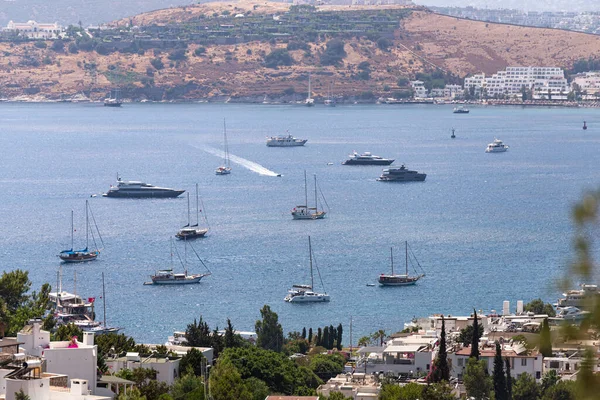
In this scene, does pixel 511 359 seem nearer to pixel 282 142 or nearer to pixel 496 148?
pixel 496 148

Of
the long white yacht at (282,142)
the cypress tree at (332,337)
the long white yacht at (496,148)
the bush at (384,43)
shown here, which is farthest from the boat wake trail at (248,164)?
the bush at (384,43)

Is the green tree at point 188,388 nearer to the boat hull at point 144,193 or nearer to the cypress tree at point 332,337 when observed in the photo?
the cypress tree at point 332,337

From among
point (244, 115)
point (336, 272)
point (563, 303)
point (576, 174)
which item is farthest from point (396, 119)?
point (563, 303)

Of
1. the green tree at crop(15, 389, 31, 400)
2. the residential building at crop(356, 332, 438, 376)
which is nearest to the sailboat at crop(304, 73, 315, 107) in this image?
the residential building at crop(356, 332, 438, 376)

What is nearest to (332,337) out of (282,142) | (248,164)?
(248,164)

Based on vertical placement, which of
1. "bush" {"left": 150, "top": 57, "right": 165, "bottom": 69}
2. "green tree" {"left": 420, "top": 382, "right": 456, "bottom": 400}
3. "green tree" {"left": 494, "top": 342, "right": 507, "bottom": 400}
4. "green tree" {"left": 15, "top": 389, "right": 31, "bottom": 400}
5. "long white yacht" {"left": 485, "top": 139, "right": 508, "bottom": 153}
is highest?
"green tree" {"left": 15, "top": 389, "right": 31, "bottom": 400}

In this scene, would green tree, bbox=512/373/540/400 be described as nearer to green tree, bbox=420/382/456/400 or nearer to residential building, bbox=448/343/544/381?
residential building, bbox=448/343/544/381

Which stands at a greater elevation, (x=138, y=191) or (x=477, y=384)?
(x=477, y=384)
